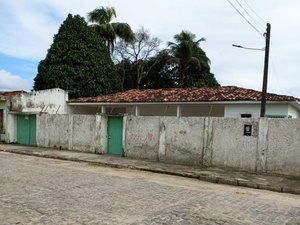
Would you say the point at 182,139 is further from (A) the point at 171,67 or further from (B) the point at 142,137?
(A) the point at 171,67

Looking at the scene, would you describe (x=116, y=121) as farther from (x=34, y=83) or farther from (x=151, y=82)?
(x=151, y=82)

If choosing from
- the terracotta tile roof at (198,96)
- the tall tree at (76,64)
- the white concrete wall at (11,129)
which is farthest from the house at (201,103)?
the white concrete wall at (11,129)

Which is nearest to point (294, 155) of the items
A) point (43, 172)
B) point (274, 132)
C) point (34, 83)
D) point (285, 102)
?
point (274, 132)

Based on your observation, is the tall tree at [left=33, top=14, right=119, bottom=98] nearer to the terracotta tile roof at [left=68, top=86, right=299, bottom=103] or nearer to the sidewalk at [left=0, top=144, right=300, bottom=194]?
the terracotta tile roof at [left=68, top=86, right=299, bottom=103]

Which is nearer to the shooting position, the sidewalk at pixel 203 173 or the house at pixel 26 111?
the sidewalk at pixel 203 173

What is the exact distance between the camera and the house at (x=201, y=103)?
17.7m

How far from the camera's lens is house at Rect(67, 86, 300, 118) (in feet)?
58.0

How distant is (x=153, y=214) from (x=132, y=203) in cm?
103

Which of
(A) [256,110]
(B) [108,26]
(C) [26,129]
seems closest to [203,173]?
(A) [256,110]

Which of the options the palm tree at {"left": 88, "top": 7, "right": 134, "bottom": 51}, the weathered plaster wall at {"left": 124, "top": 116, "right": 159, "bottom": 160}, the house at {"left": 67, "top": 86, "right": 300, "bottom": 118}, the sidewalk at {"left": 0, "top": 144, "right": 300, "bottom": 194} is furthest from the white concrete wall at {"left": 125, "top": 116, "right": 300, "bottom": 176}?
the palm tree at {"left": 88, "top": 7, "right": 134, "bottom": 51}

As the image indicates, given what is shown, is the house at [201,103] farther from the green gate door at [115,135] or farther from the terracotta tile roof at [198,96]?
the green gate door at [115,135]

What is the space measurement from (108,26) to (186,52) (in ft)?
27.4

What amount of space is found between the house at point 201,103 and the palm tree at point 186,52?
13730 mm

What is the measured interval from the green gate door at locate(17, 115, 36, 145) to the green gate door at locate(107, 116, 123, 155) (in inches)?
246
